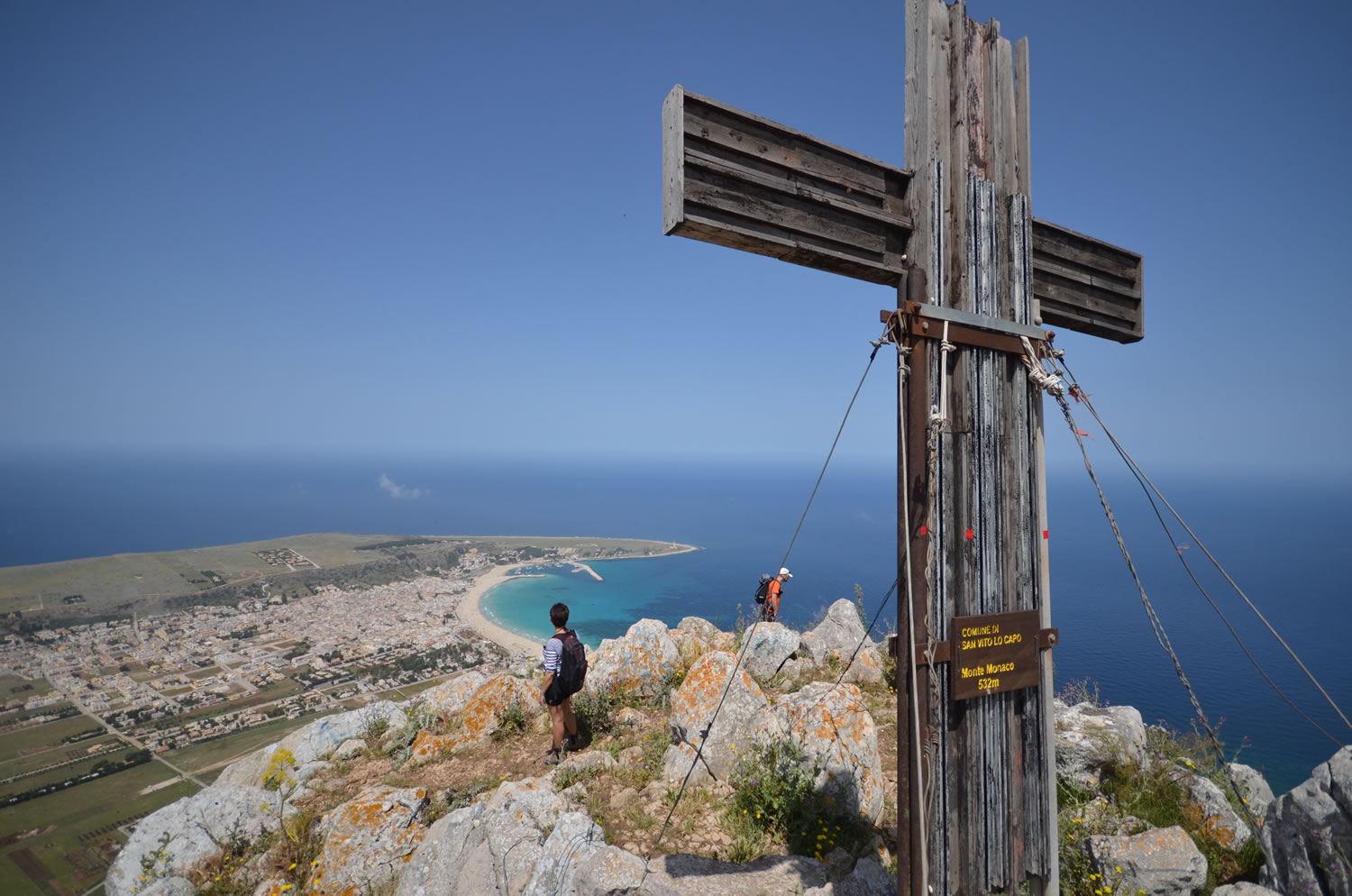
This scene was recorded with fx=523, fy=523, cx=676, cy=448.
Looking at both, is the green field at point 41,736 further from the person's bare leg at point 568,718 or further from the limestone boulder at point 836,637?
the limestone boulder at point 836,637

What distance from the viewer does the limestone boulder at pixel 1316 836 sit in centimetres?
340

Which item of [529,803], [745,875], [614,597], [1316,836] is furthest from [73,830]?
[614,597]

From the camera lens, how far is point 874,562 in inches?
2739

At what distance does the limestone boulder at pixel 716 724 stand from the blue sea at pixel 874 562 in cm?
435

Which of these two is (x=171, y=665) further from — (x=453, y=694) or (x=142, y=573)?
(x=453, y=694)

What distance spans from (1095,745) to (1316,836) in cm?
221

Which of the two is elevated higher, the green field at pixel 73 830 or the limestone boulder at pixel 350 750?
the limestone boulder at pixel 350 750

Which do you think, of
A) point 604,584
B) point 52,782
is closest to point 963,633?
point 52,782

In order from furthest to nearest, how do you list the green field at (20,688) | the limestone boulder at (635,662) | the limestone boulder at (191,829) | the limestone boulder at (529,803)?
the green field at (20,688) → the limestone boulder at (635,662) → the limestone boulder at (191,829) → the limestone boulder at (529,803)

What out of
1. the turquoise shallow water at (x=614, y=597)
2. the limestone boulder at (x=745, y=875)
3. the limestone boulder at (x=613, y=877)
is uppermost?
the limestone boulder at (x=613, y=877)

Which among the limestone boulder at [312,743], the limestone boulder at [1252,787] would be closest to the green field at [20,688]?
the limestone boulder at [312,743]

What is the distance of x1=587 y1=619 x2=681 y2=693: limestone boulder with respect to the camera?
8242mm

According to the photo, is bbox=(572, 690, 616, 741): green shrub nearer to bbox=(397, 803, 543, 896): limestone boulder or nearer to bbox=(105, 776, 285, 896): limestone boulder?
bbox=(397, 803, 543, 896): limestone boulder

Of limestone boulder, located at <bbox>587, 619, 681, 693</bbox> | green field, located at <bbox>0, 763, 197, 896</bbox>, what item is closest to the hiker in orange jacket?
limestone boulder, located at <bbox>587, 619, 681, 693</bbox>
